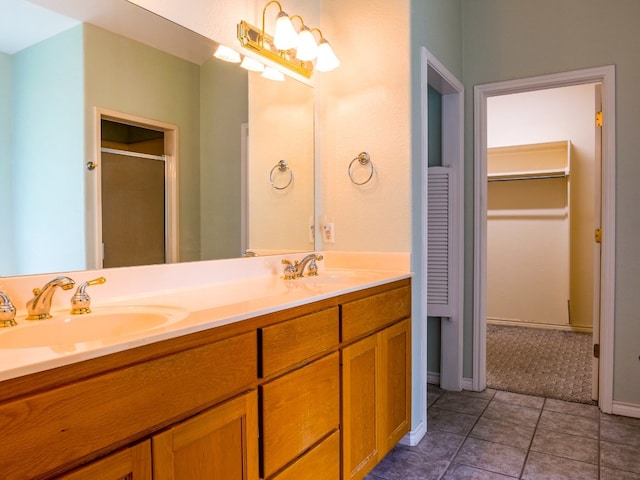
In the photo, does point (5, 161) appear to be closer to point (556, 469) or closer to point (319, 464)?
point (319, 464)

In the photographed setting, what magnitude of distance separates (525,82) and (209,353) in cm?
260

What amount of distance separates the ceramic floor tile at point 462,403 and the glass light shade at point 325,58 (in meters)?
2.01

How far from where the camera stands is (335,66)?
2172 millimetres

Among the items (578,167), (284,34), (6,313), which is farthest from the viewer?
(578,167)

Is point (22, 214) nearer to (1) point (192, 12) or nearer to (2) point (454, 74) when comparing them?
(1) point (192, 12)

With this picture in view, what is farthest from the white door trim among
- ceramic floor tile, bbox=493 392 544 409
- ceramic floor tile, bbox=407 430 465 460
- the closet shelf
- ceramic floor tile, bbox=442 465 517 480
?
the closet shelf

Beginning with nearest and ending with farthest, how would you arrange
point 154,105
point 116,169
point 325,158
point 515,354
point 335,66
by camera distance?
point 116,169, point 154,105, point 335,66, point 325,158, point 515,354

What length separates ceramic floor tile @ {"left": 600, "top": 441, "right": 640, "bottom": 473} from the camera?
78.2 inches

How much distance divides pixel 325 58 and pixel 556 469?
2.13 meters

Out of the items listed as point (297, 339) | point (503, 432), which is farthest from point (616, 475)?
point (297, 339)

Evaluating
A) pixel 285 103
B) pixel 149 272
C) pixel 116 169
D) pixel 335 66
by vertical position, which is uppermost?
pixel 335 66

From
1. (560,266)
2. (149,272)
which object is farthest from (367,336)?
(560,266)

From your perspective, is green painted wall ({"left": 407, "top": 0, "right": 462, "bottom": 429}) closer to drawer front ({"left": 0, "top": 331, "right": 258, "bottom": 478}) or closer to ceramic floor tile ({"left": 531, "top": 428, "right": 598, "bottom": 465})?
ceramic floor tile ({"left": 531, "top": 428, "right": 598, "bottom": 465})

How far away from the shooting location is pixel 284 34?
1961 mm
